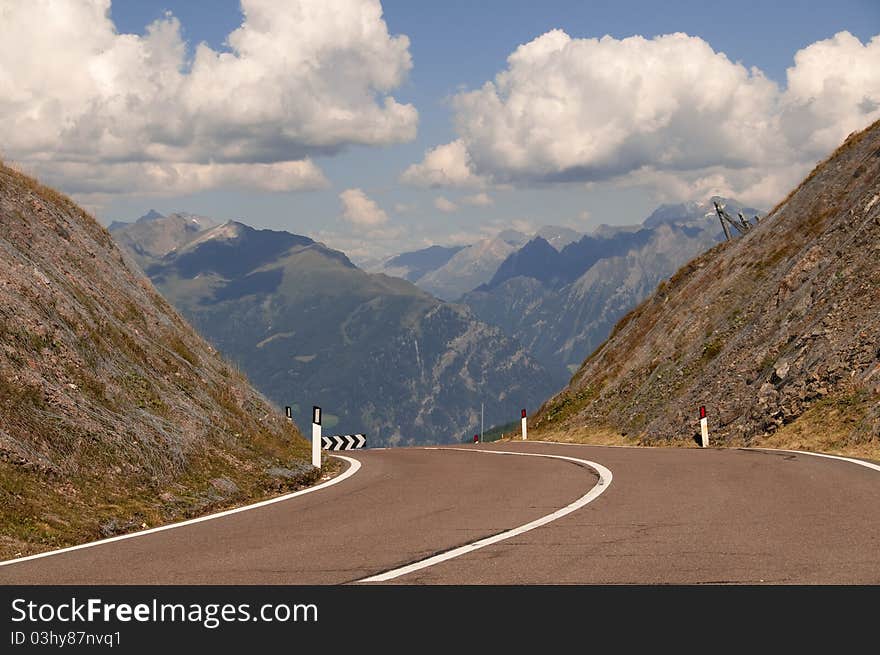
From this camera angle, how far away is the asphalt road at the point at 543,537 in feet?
25.9

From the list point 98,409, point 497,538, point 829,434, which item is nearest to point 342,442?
point 98,409

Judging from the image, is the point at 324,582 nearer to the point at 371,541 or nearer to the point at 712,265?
the point at 371,541

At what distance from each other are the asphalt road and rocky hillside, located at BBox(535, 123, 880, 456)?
312 inches

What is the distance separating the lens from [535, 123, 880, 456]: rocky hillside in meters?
23.7

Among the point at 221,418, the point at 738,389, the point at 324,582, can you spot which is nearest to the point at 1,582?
the point at 324,582

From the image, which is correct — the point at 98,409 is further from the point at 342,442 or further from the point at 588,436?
the point at 588,436

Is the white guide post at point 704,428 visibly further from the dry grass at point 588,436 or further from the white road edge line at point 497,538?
the white road edge line at point 497,538

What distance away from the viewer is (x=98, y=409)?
15641 millimetres

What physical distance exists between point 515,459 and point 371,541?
41.3 ft

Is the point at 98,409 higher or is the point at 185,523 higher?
the point at 98,409

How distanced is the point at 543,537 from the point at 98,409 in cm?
938

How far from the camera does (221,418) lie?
2011cm

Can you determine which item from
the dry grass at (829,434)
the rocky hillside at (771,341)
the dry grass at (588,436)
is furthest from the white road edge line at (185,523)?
the dry grass at (588,436)

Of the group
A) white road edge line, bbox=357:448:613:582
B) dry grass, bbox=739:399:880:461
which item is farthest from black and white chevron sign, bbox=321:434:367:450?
white road edge line, bbox=357:448:613:582
